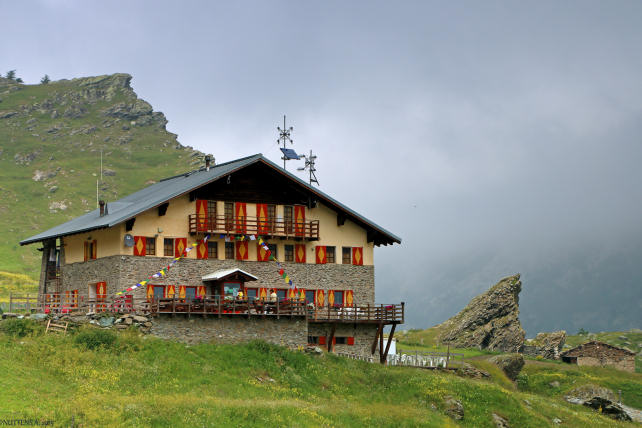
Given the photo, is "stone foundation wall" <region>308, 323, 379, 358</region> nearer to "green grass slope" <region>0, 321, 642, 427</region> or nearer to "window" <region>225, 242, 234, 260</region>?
"green grass slope" <region>0, 321, 642, 427</region>

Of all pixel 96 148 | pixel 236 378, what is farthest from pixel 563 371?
pixel 96 148

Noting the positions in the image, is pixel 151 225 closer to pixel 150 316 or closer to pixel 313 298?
pixel 150 316

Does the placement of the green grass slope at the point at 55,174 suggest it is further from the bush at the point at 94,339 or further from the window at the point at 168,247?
the bush at the point at 94,339

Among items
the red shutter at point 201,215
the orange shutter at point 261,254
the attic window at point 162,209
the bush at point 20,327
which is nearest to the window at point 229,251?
the orange shutter at point 261,254

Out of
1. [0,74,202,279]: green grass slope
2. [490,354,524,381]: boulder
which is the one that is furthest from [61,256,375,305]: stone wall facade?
[0,74,202,279]: green grass slope

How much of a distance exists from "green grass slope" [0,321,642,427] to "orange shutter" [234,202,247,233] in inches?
369

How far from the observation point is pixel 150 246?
4906 cm

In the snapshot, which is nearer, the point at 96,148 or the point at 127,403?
the point at 127,403

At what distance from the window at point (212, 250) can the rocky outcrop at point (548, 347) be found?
4466 centimetres

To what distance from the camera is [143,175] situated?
17775cm

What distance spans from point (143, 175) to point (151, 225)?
132 m

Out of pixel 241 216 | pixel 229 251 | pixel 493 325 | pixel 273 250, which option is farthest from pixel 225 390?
pixel 493 325

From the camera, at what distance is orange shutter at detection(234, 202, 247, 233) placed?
5188 centimetres

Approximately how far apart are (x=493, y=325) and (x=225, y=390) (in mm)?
50392
